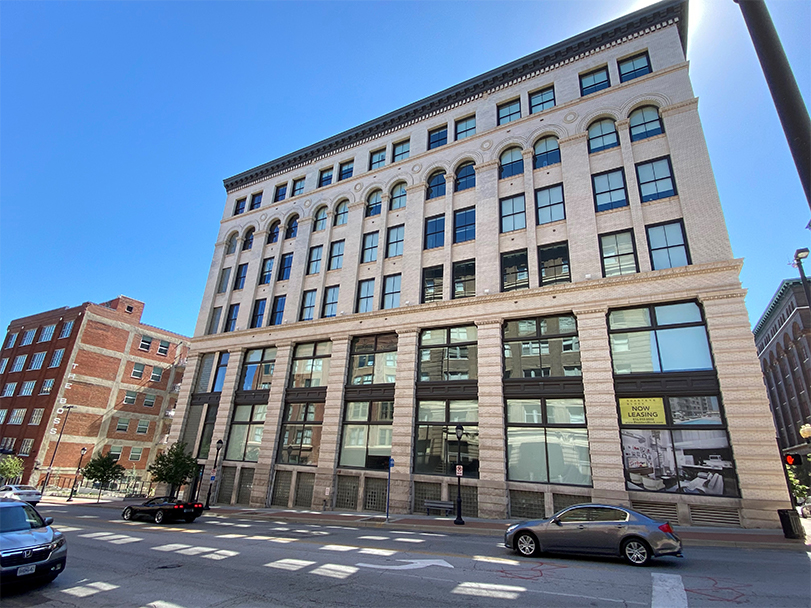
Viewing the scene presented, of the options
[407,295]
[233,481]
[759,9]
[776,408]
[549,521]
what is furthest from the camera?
[776,408]

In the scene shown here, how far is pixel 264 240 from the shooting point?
36.7m

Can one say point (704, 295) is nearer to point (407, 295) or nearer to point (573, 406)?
point (573, 406)

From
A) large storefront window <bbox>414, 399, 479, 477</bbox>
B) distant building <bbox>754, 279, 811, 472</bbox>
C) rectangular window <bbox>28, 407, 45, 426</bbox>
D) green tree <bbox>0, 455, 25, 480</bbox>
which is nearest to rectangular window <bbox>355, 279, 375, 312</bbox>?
large storefront window <bbox>414, 399, 479, 477</bbox>

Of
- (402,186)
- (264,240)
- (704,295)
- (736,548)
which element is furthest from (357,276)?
(736,548)

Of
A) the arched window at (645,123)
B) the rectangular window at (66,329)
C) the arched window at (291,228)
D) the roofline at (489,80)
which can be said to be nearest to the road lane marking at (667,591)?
the arched window at (645,123)

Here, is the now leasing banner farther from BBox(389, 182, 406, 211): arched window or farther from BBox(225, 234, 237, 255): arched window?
BBox(225, 234, 237, 255): arched window

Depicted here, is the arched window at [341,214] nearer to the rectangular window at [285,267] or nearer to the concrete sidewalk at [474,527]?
the rectangular window at [285,267]

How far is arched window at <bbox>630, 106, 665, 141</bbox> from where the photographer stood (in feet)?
76.8

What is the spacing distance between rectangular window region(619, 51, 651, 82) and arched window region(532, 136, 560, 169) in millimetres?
5236

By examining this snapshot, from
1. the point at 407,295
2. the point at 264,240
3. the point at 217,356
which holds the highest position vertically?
the point at 264,240

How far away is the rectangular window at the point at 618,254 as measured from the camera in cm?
2165

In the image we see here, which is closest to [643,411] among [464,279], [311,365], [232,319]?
[464,279]

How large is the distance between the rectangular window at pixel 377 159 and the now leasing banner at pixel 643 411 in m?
24.0

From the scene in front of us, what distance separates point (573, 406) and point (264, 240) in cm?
2793
